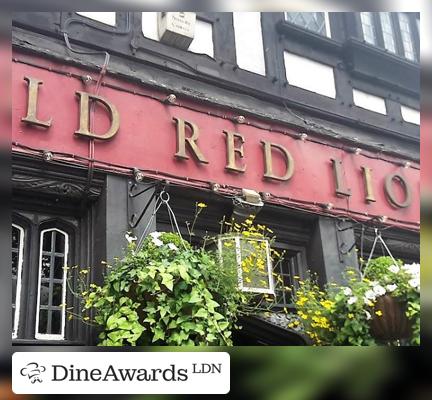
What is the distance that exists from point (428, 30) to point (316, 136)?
1.94 m

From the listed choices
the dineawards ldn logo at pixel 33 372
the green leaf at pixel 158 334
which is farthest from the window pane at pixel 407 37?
the dineawards ldn logo at pixel 33 372

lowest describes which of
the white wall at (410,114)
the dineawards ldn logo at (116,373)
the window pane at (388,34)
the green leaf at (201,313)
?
the dineawards ldn logo at (116,373)

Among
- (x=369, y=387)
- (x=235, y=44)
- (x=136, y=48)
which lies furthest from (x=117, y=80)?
(x=369, y=387)

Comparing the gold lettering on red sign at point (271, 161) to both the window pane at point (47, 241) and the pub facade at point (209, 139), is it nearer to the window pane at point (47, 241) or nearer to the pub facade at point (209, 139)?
the pub facade at point (209, 139)

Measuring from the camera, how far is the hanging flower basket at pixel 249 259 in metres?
5.29

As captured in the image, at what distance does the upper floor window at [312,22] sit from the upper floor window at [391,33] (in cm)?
40

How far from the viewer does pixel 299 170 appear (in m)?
6.38

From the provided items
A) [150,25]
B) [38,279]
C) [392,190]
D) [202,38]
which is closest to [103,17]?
[150,25]

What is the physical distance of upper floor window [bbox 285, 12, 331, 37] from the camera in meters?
6.60

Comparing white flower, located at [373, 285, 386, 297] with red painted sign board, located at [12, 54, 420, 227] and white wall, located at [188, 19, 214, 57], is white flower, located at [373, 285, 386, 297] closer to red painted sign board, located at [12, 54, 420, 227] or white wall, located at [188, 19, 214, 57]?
red painted sign board, located at [12, 54, 420, 227]

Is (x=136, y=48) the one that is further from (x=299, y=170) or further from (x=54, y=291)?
(x=54, y=291)

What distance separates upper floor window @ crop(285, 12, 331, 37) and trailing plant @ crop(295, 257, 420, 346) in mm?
2702

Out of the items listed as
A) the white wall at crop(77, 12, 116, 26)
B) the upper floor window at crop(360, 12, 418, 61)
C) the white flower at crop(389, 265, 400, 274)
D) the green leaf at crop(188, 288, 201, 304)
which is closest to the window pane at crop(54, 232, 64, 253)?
the green leaf at crop(188, 288, 201, 304)

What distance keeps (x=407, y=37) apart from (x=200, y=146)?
7.54 feet
